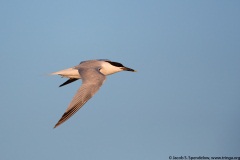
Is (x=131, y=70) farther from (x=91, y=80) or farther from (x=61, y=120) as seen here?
(x=61, y=120)

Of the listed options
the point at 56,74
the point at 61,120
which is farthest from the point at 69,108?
the point at 56,74

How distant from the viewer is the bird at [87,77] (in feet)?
33.0

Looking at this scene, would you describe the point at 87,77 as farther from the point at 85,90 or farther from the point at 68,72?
the point at 68,72

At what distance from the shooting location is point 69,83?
15.2m

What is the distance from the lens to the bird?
33.0 ft

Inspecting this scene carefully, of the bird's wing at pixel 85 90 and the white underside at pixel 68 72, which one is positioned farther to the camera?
the white underside at pixel 68 72

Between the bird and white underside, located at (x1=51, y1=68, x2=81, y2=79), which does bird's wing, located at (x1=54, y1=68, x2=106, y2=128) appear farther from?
white underside, located at (x1=51, y1=68, x2=81, y2=79)

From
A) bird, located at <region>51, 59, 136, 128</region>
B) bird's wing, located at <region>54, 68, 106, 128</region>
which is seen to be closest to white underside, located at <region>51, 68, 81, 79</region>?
bird, located at <region>51, 59, 136, 128</region>

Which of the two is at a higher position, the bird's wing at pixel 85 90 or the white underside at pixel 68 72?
the white underside at pixel 68 72

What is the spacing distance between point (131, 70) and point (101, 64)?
160 cm

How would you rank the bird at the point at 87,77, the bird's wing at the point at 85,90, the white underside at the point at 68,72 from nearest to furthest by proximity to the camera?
the bird's wing at the point at 85,90
the bird at the point at 87,77
the white underside at the point at 68,72

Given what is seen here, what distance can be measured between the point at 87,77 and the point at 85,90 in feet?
3.44

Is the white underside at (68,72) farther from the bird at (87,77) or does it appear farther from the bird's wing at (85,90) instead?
the bird's wing at (85,90)

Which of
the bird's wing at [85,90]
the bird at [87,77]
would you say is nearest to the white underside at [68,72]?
the bird at [87,77]
